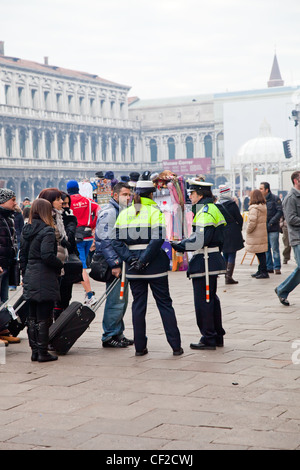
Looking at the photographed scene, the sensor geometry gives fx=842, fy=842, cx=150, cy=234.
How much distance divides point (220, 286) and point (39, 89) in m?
63.3

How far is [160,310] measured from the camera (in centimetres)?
609

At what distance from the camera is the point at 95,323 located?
794 cm

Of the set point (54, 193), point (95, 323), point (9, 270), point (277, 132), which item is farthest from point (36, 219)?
point (277, 132)

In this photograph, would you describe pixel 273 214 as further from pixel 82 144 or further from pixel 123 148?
pixel 123 148

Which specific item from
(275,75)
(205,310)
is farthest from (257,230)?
(275,75)

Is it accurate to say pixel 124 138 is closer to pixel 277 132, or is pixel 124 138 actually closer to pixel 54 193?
pixel 277 132

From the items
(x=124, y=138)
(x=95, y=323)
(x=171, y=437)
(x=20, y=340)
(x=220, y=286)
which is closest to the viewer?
(x=171, y=437)

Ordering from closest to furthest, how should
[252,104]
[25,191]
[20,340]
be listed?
1. [20,340]
2. [25,191]
3. [252,104]

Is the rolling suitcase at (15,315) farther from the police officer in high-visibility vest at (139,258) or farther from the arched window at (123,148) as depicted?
the arched window at (123,148)

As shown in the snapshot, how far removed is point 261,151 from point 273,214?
48.4 m

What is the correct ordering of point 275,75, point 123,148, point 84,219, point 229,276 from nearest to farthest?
point 84,219 → point 229,276 → point 123,148 → point 275,75

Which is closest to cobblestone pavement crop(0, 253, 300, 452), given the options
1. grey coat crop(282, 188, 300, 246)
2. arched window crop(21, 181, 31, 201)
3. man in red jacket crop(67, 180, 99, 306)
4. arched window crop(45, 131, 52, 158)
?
grey coat crop(282, 188, 300, 246)

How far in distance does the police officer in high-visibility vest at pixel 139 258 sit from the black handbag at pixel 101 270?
0.46 m

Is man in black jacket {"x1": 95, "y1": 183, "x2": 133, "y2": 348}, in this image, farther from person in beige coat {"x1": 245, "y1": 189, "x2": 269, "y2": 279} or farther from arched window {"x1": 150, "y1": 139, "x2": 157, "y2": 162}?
arched window {"x1": 150, "y1": 139, "x2": 157, "y2": 162}
